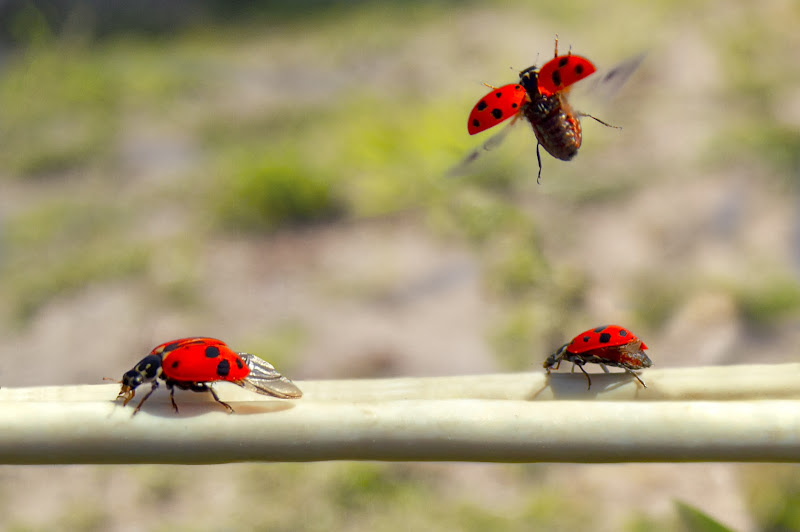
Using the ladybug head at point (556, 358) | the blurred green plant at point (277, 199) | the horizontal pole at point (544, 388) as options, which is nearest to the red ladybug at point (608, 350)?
the ladybug head at point (556, 358)

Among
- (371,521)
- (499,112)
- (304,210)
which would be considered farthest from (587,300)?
(499,112)

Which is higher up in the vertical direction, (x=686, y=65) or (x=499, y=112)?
(x=686, y=65)

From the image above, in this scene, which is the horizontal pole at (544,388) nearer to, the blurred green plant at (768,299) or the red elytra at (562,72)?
the red elytra at (562,72)

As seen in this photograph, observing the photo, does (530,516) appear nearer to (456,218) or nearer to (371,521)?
(371,521)

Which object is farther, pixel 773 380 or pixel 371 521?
pixel 371 521

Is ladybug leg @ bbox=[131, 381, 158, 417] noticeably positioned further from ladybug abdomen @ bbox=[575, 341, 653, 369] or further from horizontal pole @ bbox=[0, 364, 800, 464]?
ladybug abdomen @ bbox=[575, 341, 653, 369]

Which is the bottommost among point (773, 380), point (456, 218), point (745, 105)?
point (773, 380)

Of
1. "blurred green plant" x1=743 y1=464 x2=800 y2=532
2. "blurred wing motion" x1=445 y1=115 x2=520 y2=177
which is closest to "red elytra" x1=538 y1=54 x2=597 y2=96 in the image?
"blurred wing motion" x1=445 y1=115 x2=520 y2=177

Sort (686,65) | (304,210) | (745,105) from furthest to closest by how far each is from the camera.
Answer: (686,65), (745,105), (304,210)
